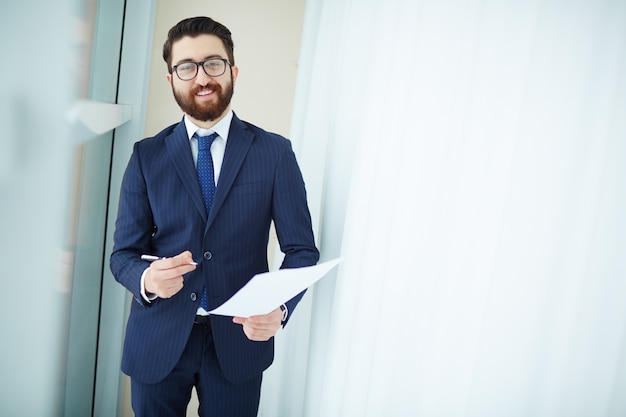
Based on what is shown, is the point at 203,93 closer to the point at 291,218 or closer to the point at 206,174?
the point at 206,174

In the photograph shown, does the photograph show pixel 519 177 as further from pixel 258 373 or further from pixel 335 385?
pixel 258 373

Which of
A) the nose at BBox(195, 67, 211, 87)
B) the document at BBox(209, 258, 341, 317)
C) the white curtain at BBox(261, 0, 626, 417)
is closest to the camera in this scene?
the white curtain at BBox(261, 0, 626, 417)

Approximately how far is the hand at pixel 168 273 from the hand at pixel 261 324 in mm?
180

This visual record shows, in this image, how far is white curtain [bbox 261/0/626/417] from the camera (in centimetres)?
67

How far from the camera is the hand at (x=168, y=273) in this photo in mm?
1053

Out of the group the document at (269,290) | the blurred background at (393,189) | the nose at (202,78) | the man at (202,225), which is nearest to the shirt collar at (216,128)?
the man at (202,225)

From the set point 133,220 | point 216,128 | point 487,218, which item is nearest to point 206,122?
point 216,128

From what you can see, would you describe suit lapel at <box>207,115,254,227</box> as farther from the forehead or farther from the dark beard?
the forehead

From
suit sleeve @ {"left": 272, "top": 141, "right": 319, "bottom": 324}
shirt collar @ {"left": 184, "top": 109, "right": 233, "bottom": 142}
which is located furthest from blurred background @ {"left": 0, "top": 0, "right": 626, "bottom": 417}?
shirt collar @ {"left": 184, "top": 109, "right": 233, "bottom": 142}

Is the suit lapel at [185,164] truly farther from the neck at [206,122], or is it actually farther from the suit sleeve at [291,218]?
the suit sleeve at [291,218]

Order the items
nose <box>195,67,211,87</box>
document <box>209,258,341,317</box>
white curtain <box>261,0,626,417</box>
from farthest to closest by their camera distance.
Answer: nose <box>195,67,211,87</box>
document <box>209,258,341,317</box>
white curtain <box>261,0,626,417</box>

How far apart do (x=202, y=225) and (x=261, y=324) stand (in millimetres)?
332

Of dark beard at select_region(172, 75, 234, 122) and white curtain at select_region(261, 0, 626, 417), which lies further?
dark beard at select_region(172, 75, 234, 122)

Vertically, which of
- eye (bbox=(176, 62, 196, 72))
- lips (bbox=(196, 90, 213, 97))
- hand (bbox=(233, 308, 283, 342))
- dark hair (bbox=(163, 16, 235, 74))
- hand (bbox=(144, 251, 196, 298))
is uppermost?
dark hair (bbox=(163, 16, 235, 74))
